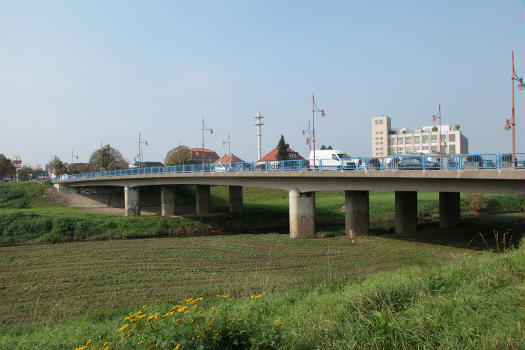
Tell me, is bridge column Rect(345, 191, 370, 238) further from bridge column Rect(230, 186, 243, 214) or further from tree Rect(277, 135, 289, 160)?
tree Rect(277, 135, 289, 160)

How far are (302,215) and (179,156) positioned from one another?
2148 inches

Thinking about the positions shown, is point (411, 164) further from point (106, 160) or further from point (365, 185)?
point (106, 160)

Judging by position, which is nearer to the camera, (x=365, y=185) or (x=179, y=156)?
(x=365, y=185)

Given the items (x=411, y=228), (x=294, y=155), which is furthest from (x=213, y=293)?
(x=294, y=155)

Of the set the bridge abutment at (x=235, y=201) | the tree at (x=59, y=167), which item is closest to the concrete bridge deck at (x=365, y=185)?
the bridge abutment at (x=235, y=201)

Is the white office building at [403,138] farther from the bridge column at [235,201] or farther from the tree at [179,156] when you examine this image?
the bridge column at [235,201]

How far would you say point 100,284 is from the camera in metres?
16.1

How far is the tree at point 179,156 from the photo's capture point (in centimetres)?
7706

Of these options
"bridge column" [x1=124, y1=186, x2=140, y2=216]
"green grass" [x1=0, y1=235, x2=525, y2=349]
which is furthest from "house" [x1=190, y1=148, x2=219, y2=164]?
"green grass" [x1=0, y1=235, x2=525, y2=349]

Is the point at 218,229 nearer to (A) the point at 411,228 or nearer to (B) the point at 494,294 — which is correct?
(A) the point at 411,228

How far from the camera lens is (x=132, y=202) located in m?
46.5

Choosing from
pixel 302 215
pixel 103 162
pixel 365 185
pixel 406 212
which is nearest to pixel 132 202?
pixel 302 215

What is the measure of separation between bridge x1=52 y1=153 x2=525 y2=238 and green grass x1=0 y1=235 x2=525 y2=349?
3.22m

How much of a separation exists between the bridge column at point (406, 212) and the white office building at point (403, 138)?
75566 millimetres
